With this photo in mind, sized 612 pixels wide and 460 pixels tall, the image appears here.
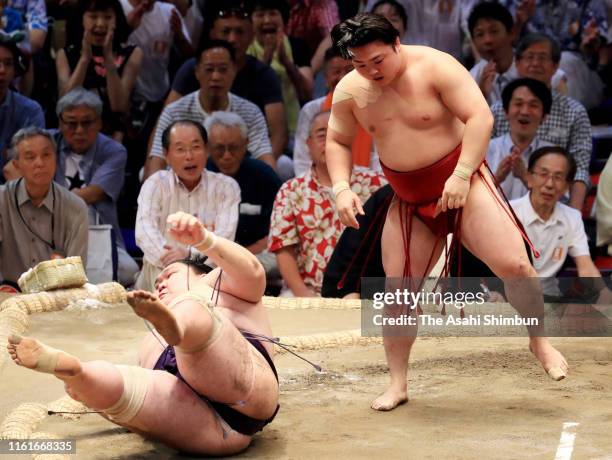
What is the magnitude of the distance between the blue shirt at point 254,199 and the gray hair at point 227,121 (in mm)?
153

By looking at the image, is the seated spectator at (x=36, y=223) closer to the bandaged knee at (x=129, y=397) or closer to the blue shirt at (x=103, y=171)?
the blue shirt at (x=103, y=171)

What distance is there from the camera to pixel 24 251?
4430 millimetres

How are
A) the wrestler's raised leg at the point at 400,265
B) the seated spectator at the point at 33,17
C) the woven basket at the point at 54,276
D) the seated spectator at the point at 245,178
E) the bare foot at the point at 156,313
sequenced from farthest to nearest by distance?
the seated spectator at the point at 33,17 → the seated spectator at the point at 245,178 → the woven basket at the point at 54,276 → the wrestler's raised leg at the point at 400,265 → the bare foot at the point at 156,313

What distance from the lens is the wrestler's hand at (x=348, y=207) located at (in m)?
2.83

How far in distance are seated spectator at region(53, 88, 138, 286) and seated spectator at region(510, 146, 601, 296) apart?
173cm

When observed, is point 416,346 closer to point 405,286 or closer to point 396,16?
point 405,286

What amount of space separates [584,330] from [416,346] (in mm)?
617

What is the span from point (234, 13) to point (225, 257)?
3049mm

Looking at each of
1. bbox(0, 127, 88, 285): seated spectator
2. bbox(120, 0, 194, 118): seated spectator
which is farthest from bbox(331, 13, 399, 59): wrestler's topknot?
bbox(120, 0, 194, 118): seated spectator

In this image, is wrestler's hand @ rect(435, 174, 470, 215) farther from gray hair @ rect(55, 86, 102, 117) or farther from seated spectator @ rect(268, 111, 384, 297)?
gray hair @ rect(55, 86, 102, 117)

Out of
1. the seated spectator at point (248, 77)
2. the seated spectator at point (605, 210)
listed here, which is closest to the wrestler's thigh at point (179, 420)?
the seated spectator at point (605, 210)

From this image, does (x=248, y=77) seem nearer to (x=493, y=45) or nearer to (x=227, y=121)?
(x=227, y=121)

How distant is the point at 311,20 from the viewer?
5.75m

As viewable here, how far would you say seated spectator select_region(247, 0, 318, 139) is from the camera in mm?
5434
